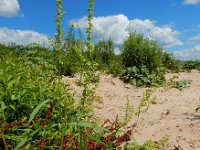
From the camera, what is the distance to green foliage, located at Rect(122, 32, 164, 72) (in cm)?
939

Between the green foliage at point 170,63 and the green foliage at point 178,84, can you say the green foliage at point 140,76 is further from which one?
the green foliage at point 170,63

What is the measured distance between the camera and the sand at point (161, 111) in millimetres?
4590

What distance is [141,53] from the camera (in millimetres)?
9367

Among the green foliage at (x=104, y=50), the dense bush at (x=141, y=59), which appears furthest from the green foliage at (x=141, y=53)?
the green foliage at (x=104, y=50)

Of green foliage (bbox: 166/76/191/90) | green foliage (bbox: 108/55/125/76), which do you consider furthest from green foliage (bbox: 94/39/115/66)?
green foliage (bbox: 166/76/191/90)

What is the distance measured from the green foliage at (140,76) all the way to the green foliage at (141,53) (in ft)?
0.61

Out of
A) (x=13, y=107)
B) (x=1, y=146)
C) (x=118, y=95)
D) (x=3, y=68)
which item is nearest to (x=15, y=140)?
(x=1, y=146)

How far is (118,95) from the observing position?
7562mm

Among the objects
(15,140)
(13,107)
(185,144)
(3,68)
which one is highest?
(3,68)

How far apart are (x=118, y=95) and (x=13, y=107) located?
4345mm

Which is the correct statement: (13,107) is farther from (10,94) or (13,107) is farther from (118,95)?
(118,95)

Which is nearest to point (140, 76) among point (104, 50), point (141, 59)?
point (141, 59)

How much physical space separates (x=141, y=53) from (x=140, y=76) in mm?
718

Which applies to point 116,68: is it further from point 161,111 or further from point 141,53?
point 161,111
